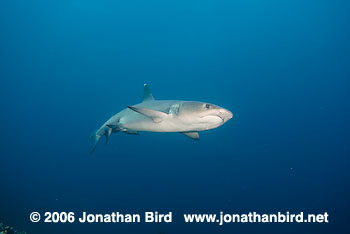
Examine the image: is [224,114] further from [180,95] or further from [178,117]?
[180,95]

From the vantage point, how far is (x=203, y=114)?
3.56m

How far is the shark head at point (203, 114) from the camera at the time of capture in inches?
134

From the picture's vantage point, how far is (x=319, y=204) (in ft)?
161

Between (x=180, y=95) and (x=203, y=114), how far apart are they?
73405mm

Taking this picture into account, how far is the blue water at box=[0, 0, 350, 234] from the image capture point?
143 feet

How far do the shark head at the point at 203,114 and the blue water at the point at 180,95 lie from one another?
28405 mm

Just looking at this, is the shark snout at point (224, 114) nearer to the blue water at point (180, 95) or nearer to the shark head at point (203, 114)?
the shark head at point (203, 114)

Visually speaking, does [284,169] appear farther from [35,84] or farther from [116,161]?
[35,84]

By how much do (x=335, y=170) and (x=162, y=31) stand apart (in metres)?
78.2

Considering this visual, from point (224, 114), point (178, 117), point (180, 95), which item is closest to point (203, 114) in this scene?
point (224, 114)

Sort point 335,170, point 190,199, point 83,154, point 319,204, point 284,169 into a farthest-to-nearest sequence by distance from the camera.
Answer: point 335,170
point 83,154
point 284,169
point 319,204
point 190,199

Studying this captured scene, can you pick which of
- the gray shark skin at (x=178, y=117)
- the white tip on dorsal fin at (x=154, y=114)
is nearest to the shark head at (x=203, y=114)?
the gray shark skin at (x=178, y=117)

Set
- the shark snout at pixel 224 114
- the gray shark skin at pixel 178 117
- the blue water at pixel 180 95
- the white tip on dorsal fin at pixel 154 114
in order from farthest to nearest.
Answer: the blue water at pixel 180 95 < the white tip on dorsal fin at pixel 154 114 < the gray shark skin at pixel 178 117 < the shark snout at pixel 224 114

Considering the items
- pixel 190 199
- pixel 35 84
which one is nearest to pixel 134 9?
pixel 35 84
